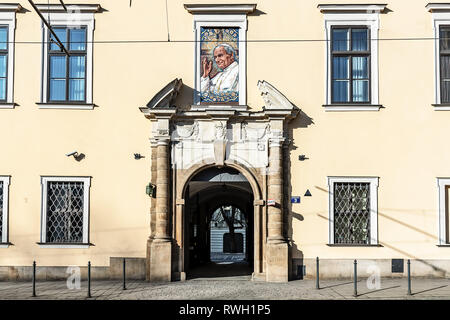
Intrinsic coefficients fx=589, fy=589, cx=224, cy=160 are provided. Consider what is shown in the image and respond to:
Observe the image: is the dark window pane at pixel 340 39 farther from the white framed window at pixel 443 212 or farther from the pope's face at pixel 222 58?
the white framed window at pixel 443 212

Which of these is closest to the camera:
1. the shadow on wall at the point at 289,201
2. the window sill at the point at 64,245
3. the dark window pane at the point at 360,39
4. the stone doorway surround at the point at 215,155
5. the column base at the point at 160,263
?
the column base at the point at 160,263

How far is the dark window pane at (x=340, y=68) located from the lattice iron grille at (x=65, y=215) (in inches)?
309

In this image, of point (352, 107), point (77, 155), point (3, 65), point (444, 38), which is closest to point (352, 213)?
point (352, 107)

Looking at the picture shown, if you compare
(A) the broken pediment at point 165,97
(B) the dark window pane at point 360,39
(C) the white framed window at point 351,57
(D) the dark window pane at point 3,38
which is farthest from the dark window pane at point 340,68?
(D) the dark window pane at point 3,38

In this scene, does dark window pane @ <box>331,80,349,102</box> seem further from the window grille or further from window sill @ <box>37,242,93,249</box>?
window sill @ <box>37,242,93,249</box>

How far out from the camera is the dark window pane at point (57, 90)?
16750 mm

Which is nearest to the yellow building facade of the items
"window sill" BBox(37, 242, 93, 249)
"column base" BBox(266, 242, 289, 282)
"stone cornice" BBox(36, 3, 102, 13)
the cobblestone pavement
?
"window sill" BBox(37, 242, 93, 249)

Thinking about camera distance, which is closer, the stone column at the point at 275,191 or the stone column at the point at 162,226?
the stone column at the point at 162,226

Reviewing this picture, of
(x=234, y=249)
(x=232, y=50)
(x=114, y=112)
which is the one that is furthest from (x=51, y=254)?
(x=234, y=249)

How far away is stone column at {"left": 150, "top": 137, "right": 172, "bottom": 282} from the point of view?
1580cm

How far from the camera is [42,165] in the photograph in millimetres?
16453

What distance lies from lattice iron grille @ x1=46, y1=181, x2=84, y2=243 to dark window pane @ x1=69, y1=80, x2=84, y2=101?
245 centimetres

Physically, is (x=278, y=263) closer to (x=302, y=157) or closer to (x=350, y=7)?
(x=302, y=157)

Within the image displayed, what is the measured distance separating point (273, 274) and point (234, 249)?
18.1 meters
